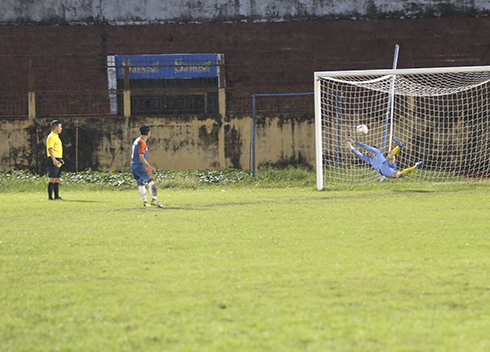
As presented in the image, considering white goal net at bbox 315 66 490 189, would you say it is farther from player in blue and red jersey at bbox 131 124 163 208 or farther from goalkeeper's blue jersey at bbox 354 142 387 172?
player in blue and red jersey at bbox 131 124 163 208

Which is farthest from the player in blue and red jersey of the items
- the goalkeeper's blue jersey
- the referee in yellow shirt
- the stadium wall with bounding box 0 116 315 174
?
the stadium wall with bounding box 0 116 315 174

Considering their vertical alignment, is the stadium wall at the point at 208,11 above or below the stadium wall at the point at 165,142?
above

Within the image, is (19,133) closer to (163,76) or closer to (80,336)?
(163,76)

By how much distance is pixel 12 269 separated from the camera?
5.54 m

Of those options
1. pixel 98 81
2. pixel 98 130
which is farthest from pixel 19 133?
pixel 98 81

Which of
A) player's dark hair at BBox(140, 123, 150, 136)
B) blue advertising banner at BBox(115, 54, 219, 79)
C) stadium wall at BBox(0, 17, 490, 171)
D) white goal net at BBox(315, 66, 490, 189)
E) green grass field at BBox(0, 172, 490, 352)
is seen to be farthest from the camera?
stadium wall at BBox(0, 17, 490, 171)

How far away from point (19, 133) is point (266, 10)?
31.9ft

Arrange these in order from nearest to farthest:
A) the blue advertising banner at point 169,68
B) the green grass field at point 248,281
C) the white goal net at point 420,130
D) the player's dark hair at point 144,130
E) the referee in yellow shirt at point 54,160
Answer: the green grass field at point 248,281
the player's dark hair at point 144,130
the referee in yellow shirt at point 54,160
the white goal net at point 420,130
the blue advertising banner at point 169,68

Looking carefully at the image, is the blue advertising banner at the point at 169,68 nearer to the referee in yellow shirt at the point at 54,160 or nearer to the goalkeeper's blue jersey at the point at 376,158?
the referee in yellow shirt at the point at 54,160

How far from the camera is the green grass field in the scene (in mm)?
3502

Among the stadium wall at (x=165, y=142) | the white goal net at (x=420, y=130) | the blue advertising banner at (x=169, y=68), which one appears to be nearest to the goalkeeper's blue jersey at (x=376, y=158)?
the white goal net at (x=420, y=130)

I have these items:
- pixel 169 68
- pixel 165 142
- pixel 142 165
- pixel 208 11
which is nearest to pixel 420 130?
pixel 165 142

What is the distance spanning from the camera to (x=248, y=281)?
15.8ft

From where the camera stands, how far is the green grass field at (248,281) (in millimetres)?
3502
